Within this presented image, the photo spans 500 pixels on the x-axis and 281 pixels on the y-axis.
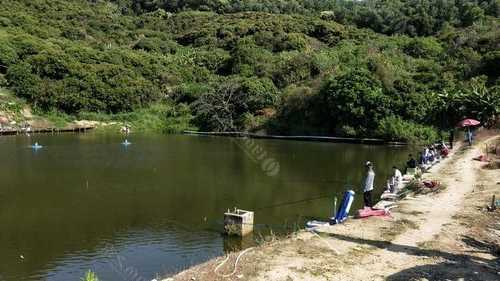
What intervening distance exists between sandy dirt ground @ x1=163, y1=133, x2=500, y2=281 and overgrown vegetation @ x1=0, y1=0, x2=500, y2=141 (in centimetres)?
3127

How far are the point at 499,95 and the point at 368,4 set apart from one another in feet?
313

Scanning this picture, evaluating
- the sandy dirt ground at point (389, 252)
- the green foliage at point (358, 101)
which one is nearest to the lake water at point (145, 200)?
the sandy dirt ground at point (389, 252)

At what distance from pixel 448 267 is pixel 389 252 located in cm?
142

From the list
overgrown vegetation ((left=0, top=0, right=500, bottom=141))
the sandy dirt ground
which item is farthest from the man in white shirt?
overgrown vegetation ((left=0, top=0, right=500, bottom=141))

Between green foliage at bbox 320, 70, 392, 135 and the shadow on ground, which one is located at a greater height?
green foliage at bbox 320, 70, 392, 135

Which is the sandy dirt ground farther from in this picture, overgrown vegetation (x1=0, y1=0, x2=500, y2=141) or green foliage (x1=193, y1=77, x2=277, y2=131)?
green foliage (x1=193, y1=77, x2=277, y2=131)

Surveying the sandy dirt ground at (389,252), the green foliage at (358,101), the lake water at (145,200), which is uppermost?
the green foliage at (358,101)

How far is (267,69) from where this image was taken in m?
76.4

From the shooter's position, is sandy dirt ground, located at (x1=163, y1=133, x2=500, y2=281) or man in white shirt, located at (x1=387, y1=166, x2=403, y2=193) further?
man in white shirt, located at (x1=387, y1=166, x2=403, y2=193)

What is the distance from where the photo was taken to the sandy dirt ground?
10.7m

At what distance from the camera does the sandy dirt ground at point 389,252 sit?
10719mm

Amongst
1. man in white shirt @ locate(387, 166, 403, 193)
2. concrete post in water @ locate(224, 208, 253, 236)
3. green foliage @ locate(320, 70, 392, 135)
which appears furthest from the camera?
green foliage @ locate(320, 70, 392, 135)

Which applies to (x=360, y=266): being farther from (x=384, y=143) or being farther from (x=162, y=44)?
(x=162, y=44)

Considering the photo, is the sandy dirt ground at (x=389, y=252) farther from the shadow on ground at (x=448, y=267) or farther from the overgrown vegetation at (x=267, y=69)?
the overgrown vegetation at (x=267, y=69)
